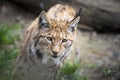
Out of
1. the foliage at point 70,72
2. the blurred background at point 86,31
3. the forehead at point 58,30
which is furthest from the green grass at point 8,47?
the forehead at point 58,30

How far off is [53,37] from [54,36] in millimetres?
21

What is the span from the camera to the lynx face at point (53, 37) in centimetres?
598

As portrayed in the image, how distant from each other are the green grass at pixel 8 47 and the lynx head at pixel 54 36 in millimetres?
837

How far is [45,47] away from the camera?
6.06m

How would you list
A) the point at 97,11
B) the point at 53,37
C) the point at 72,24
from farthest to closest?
1. the point at 97,11
2. the point at 72,24
3. the point at 53,37

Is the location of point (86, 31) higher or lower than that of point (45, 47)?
higher

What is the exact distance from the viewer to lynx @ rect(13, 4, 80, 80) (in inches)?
237

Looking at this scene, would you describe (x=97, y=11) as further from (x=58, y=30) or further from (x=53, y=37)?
(x=53, y=37)

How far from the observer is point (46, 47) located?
6039mm

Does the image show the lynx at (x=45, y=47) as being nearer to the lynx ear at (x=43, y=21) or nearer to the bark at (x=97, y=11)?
the lynx ear at (x=43, y=21)

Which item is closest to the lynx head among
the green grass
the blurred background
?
the green grass

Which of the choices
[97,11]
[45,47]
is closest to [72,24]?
[45,47]

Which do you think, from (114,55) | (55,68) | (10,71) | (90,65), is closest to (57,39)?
(55,68)

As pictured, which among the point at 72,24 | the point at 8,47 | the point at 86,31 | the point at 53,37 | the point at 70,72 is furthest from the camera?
the point at 86,31
